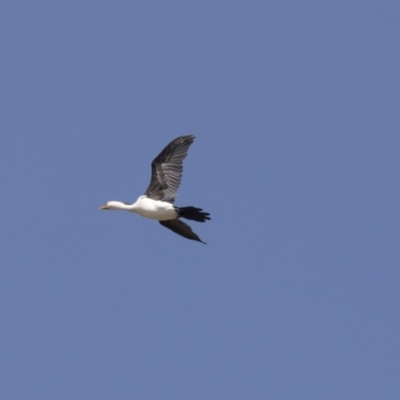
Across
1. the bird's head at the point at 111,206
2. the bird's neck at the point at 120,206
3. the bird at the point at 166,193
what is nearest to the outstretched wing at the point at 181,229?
the bird at the point at 166,193

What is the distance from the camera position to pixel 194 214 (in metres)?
30.7

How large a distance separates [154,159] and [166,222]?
1.67 meters

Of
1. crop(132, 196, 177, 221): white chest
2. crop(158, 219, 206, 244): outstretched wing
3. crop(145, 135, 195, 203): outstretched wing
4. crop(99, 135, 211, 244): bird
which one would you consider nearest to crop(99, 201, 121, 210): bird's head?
crop(99, 135, 211, 244): bird

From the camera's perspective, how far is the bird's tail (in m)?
30.5

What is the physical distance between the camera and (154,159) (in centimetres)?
3256

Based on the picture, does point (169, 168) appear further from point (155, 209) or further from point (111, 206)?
point (111, 206)

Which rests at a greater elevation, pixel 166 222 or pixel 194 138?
pixel 194 138

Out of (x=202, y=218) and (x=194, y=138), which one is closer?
(x=202, y=218)

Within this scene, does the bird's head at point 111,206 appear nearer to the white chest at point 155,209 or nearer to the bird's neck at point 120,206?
the bird's neck at point 120,206

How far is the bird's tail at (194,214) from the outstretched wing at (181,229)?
1.22 metres

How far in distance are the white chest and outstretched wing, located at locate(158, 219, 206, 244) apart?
656mm

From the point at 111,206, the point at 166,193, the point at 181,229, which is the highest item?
the point at 166,193

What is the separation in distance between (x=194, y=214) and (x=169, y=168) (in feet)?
7.63

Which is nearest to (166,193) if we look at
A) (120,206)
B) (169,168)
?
(169,168)
